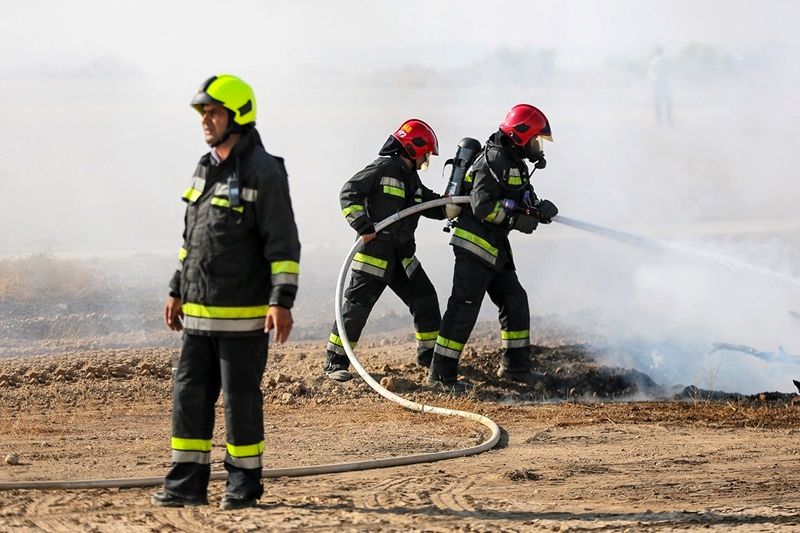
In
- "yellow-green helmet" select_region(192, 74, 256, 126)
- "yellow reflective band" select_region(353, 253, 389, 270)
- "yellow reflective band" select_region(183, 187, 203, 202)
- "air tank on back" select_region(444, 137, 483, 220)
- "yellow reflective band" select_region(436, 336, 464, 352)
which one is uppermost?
"air tank on back" select_region(444, 137, 483, 220)

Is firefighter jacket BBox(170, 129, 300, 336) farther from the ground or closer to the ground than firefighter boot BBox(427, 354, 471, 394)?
farther from the ground

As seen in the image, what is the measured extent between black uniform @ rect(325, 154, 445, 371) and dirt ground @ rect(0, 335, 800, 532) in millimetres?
487

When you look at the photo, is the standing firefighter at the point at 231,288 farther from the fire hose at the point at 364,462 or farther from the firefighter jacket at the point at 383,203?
the firefighter jacket at the point at 383,203

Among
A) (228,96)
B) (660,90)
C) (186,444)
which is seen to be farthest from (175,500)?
(660,90)

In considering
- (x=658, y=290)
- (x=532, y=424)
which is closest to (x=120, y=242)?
(x=658, y=290)

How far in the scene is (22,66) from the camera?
2997 cm

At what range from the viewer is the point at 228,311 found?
203 inches

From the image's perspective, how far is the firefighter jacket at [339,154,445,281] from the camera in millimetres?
8992

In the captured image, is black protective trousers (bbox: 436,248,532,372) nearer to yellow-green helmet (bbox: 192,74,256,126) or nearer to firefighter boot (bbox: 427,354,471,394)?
firefighter boot (bbox: 427,354,471,394)

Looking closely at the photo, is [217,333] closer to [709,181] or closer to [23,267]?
[23,267]

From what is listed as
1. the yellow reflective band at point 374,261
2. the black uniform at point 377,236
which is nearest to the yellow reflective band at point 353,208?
the black uniform at point 377,236

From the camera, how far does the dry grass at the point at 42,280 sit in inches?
511

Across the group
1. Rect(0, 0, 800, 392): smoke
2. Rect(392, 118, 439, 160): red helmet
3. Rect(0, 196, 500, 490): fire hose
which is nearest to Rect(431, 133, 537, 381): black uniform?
Rect(0, 196, 500, 490): fire hose

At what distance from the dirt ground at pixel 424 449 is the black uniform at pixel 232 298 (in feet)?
0.84
